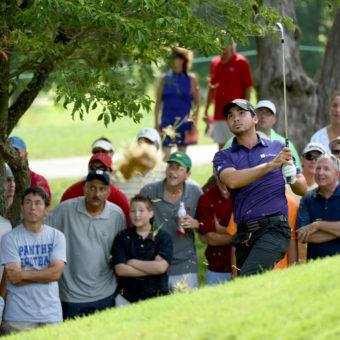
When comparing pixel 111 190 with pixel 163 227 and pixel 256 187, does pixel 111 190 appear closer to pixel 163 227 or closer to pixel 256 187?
pixel 163 227

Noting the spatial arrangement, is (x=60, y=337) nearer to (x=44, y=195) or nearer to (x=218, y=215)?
→ (x=44, y=195)

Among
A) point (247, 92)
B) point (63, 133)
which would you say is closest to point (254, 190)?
point (247, 92)

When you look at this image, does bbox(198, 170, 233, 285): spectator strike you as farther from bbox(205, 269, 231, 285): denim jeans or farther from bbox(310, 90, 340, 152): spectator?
bbox(310, 90, 340, 152): spectator

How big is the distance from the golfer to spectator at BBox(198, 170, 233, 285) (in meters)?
1.66

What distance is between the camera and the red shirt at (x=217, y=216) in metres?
9.05

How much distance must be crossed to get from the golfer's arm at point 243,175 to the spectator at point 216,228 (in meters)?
2.00

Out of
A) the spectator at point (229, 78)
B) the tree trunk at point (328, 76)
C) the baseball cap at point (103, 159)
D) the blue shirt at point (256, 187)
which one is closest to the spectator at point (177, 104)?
the spectator at point (229, 78)

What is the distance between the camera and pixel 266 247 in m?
6.96

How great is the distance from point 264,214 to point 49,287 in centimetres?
232

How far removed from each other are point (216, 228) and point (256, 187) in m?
2.05

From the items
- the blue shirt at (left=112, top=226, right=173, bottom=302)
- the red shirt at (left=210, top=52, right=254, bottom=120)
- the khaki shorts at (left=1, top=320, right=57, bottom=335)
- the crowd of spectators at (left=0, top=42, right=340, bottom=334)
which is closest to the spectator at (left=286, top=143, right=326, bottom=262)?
the crowd of spectators at (left=0, top=42, right=340, bottom=334)

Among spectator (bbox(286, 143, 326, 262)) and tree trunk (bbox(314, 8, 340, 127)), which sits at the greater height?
tree trunk (bbox(314, 8, 340, 127))

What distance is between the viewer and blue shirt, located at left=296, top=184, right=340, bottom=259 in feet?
26.1

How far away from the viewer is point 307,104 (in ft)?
45.5
